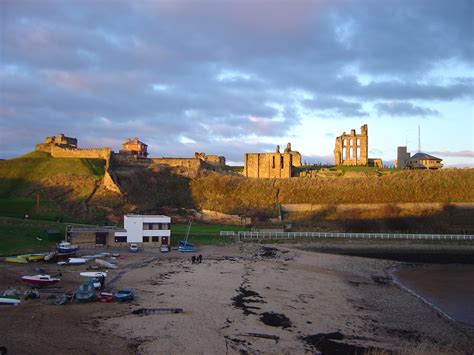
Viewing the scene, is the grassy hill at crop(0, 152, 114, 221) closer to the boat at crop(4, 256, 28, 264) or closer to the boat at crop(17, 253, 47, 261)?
the boat at crop(17, 253, 47, 261)

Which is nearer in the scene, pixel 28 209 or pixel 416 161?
pixel 28 209

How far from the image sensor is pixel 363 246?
46688 millimetres

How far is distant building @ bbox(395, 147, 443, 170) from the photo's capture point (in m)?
83.3

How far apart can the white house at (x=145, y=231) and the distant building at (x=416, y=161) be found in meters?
59.7

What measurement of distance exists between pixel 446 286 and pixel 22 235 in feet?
113

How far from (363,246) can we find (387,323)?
28.2m

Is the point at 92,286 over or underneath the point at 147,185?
underneath

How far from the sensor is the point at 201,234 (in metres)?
47.0

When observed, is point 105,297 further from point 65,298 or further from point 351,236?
point 351,236

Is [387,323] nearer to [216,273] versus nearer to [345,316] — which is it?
[345,316]

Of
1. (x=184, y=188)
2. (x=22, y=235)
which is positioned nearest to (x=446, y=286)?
(x=22, y=235)

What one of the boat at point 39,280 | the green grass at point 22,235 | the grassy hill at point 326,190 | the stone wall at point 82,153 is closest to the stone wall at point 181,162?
the grassy hill at point 326,190

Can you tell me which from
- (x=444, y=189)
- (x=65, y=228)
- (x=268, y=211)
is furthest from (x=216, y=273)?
(x=444, y=189)

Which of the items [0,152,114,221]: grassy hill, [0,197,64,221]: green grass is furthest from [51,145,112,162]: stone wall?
[0,197,64,221]: green grass
